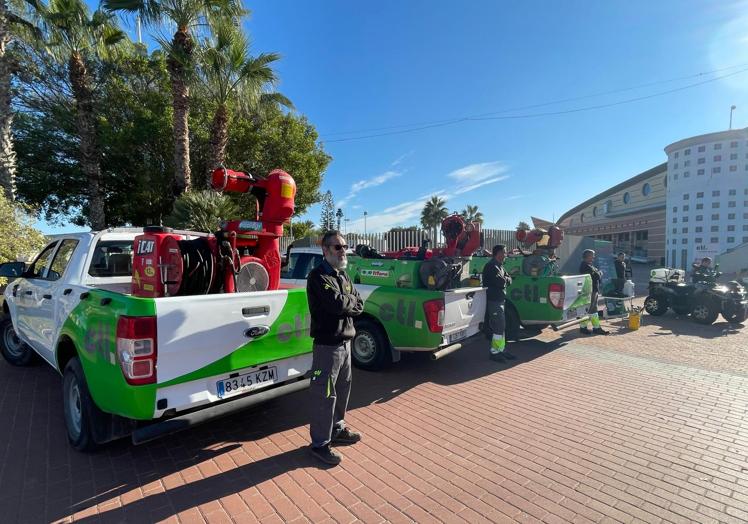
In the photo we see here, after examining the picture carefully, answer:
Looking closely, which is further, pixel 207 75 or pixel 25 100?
pixel 25 100

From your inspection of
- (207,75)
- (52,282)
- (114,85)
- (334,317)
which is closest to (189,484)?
(334,317)

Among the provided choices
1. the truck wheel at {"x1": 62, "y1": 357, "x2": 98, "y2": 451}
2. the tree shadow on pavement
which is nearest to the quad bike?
the tree shadow on pavement

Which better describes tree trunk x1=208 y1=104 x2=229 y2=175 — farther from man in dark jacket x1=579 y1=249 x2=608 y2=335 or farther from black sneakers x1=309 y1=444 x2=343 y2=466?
black sneakers x1=309 y1=444 x2=343 y2=466

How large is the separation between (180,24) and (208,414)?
12.2 metres

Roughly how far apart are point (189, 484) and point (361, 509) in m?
1.33

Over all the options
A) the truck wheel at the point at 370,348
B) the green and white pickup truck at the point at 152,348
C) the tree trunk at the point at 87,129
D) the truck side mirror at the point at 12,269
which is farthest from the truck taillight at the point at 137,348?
the tree trunk at the point at 87,129

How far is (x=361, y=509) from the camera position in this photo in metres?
2.65

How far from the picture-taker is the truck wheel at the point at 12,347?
18.2 feet

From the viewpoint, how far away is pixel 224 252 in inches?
139

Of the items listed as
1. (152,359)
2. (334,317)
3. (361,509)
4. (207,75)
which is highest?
(207,75)

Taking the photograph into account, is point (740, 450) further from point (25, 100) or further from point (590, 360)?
point (25, 100)

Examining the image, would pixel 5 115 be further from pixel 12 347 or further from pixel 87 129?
pixel 12 347

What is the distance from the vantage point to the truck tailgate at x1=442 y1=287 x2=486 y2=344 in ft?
16.5

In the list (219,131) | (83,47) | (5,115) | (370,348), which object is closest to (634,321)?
(370,348)
